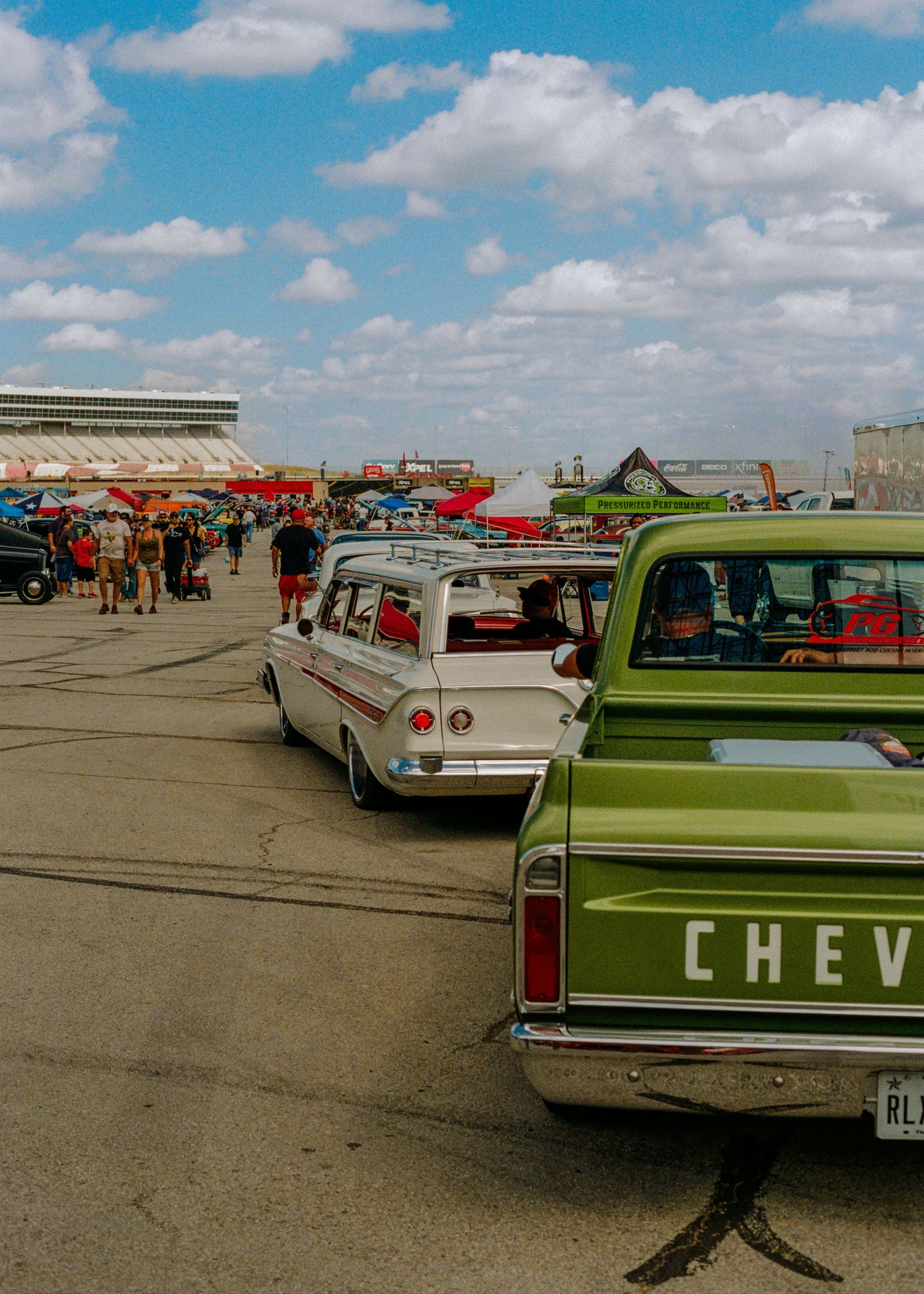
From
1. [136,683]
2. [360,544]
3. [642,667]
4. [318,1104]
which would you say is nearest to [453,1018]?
[318,1104]

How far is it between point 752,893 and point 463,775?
4.23 metres

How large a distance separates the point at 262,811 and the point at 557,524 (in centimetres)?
3874

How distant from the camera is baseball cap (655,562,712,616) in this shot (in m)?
4.38

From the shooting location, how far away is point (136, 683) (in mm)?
14156

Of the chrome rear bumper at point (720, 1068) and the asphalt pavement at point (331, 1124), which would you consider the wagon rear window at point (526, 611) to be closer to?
the asphalt pavement at point (331, 1124)

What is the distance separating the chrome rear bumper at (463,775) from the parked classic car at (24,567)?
837 inches

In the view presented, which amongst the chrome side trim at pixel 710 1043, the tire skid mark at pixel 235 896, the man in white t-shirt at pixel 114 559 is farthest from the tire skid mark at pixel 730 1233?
the man in white t-shirt at pixel 114 559

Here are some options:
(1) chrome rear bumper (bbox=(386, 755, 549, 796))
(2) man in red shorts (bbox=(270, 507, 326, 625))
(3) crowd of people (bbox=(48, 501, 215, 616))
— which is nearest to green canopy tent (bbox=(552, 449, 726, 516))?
(2) man in red shorts (bbox=(270, 507, 326, 625))

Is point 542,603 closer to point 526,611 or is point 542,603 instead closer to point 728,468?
point 526,611

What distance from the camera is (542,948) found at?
9.84 ft

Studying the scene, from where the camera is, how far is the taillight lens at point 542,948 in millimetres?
2980

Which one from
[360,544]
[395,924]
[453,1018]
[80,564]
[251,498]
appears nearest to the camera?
[453,1018]

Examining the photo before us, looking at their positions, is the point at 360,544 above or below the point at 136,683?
above

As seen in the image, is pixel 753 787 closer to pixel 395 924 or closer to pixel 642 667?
pixel 642 667
